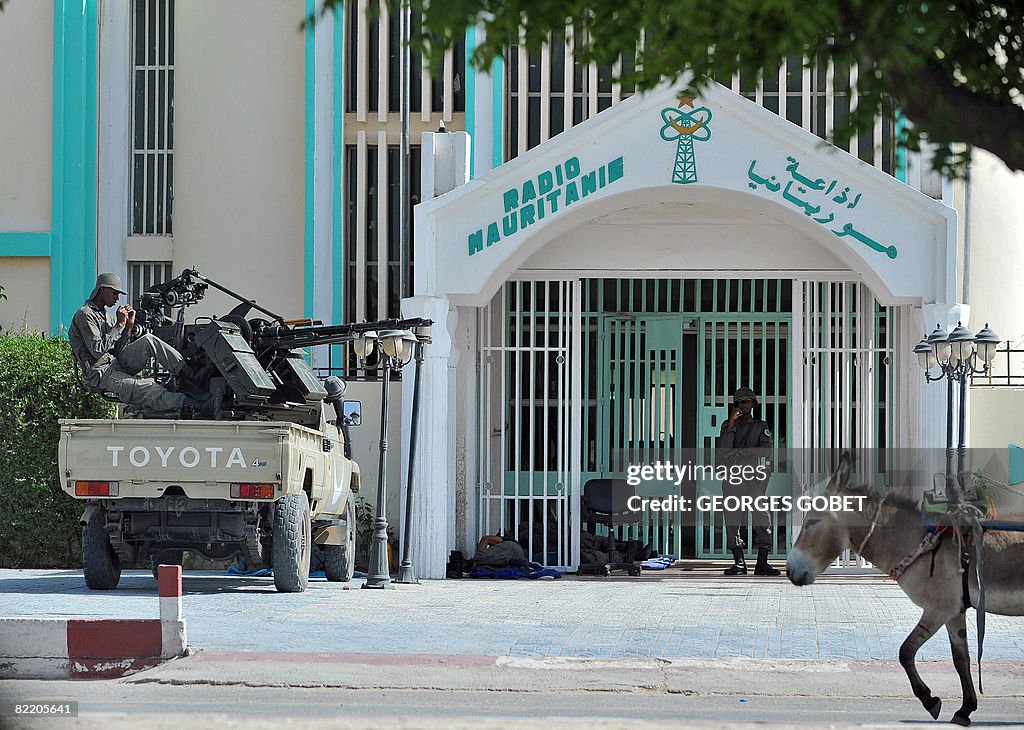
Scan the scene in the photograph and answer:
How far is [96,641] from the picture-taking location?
33.6 feet

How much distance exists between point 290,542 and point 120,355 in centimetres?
268

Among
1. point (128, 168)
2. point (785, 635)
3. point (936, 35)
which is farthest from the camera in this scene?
point (128, 168)

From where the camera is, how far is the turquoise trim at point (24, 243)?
21.9 meters

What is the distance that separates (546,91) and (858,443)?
676cm

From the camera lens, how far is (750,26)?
571cm

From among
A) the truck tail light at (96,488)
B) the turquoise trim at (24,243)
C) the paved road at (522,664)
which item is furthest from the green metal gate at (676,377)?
the turquoise trim at (24,243)

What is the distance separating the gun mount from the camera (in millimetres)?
14969

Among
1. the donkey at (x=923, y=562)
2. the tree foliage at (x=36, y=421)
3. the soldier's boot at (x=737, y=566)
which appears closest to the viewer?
the donkey at (x=923, y=562)

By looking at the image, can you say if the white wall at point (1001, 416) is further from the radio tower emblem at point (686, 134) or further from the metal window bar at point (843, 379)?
the radio tower emblem at point (686, 134)

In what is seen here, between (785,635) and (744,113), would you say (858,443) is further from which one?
(785,635)

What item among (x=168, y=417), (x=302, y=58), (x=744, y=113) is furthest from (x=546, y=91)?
(x=168, y=417)

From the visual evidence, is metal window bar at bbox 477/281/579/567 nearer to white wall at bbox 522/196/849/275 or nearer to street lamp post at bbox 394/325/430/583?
white wall at bbox 522/196/849/275

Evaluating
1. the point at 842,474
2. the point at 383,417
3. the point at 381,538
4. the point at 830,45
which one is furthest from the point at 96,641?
the point at 830,45

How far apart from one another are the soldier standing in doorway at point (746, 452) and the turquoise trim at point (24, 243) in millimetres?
10567
